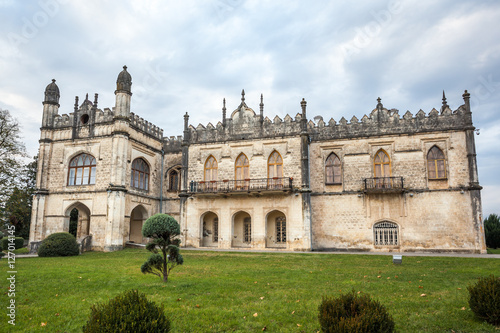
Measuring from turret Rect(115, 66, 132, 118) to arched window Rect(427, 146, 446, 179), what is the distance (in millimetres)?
22533

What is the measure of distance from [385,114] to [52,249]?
2403 centimetres

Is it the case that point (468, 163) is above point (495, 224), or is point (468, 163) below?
above

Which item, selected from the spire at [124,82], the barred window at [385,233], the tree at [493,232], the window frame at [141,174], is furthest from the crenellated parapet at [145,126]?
the tree at [493,232]

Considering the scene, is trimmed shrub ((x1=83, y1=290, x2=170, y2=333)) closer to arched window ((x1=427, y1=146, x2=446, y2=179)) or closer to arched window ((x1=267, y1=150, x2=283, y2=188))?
arched window ((x1=267, y1=150, x2=283, y2=188))

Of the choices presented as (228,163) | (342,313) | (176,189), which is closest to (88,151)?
(176,189)

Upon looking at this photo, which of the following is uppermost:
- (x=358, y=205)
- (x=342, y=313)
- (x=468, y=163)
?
(x=468, y=163)

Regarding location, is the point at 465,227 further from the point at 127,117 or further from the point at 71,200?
the point at 71,200

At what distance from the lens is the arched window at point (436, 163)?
998 inches

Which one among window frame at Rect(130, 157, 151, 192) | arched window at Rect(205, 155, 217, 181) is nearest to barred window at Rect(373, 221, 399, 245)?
arched window at Rect(205, 155, 217, 181)

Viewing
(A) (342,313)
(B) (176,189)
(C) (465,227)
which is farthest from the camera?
(B) (176,189)

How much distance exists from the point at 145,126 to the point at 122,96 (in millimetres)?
3766

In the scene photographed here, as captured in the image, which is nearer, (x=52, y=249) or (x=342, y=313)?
(x=342, y=313)

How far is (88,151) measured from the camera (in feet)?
93.0

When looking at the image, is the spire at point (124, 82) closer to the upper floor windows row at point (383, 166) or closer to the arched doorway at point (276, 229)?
the arched doorway at point (276, 229)
